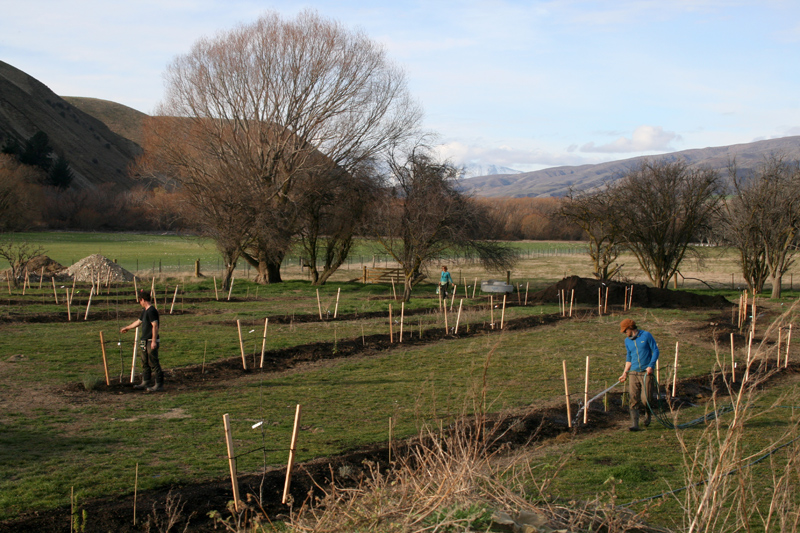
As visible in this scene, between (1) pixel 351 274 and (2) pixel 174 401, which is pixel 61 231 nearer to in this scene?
(1) pixel 351 274

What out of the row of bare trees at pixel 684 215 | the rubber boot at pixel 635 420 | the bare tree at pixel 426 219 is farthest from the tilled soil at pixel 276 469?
the row of bare trees at pixel 684 215

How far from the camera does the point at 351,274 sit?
141 feet

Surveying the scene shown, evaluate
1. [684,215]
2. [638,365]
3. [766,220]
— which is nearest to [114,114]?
[684,215]

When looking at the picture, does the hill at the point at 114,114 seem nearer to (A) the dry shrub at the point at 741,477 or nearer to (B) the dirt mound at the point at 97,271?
(B) the dirt mound at the point at 97,271

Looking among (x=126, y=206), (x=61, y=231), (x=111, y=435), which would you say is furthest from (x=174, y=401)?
(x=126, y=206)

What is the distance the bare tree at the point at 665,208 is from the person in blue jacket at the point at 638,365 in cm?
2278

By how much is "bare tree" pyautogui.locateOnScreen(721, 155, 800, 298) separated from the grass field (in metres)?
9.52

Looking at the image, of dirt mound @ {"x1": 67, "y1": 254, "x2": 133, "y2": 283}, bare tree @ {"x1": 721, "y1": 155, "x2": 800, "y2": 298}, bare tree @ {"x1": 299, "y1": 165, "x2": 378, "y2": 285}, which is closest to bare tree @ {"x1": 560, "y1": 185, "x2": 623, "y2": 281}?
bare tree @ {"x1": 721, "y1": 155, "x2": 800, "y2": 298}

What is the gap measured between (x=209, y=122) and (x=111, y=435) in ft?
85.0

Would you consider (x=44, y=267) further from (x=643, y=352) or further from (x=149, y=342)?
(x=643, y=352)

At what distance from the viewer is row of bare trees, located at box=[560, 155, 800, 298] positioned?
28266mm

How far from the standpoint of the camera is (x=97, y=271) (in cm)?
2914

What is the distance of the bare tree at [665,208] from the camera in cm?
3023

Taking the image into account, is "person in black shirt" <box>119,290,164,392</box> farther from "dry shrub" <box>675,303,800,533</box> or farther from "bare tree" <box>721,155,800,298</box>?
"bare tree" <box>721,155,800,298</box>
